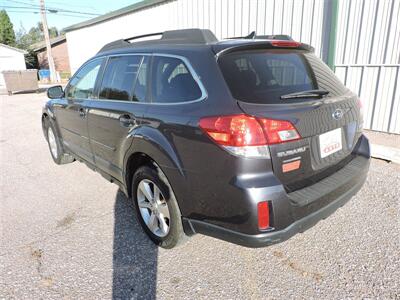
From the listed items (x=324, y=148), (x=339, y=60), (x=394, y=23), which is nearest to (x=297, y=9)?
(x=339, y=60)

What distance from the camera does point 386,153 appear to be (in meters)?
4.61

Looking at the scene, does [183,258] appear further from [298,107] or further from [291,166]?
[298,107]

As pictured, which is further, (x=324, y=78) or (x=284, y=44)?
(x=324, y=78)

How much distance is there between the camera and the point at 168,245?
263 cm

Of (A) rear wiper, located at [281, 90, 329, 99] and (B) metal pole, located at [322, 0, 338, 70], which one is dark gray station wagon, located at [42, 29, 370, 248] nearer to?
(A) rear wiper, located at [281, 90, 329, 99]

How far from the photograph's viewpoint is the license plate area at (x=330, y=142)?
2.23 meters

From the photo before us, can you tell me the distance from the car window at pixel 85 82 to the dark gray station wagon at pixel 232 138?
748 millimetres

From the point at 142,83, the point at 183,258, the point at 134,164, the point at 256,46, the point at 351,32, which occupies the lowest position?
the point at 183,258

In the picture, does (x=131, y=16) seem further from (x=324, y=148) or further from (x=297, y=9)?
(x=324, y=148)

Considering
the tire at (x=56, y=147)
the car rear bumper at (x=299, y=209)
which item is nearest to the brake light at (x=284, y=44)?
the car rear bumper at (x=299, y=209)

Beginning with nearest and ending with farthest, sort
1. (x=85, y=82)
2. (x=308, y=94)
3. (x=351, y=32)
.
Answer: (x=308, y=94)
(x=85, y=82)
(x=351, y=32)

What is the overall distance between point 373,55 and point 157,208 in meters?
5.00

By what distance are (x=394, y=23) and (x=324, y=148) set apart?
425 centimetres

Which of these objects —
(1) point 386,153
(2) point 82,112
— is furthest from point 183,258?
(1) point 386,153
